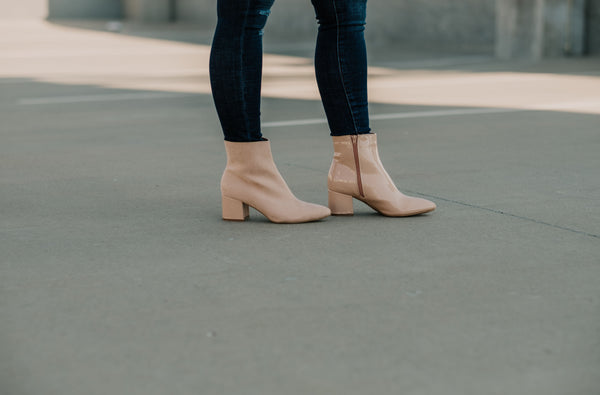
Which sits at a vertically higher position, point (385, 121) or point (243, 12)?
point (243, 12)

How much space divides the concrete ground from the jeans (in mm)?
254

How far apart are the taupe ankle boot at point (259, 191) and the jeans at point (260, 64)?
0.04 meters

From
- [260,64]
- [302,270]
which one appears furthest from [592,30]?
[302,270]

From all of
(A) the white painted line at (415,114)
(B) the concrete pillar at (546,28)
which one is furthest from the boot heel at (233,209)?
(B) the concrete pillar at (546,28)

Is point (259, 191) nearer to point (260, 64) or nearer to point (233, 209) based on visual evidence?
point (233, 209)

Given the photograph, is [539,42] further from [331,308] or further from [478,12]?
[331,308]

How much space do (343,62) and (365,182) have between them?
1.00 feet

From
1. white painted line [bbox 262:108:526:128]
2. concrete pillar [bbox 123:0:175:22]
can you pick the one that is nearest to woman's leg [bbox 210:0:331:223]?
white painted line [bbox 262:108:526:128]

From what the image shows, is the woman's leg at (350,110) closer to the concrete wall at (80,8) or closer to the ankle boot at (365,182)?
the ankle boot at (365,182)

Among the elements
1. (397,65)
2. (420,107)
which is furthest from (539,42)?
(420,107)

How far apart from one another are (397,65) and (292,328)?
23.4 feet

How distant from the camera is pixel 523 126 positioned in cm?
436

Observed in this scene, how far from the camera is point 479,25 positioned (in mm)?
10242

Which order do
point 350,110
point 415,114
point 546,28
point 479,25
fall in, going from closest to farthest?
point 350,110, point 415,114, point 546,28, point 479,25
